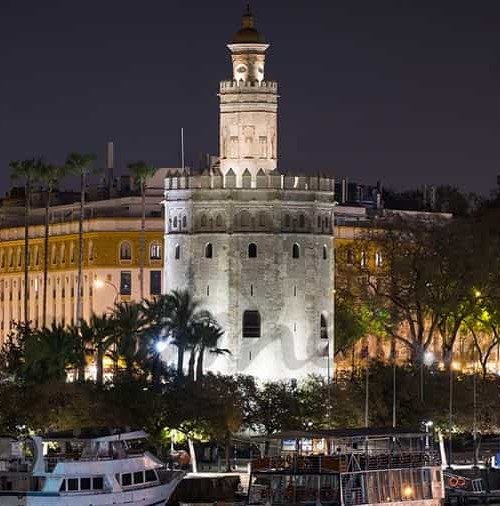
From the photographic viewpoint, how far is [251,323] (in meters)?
162

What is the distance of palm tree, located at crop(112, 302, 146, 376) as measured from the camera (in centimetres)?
15262

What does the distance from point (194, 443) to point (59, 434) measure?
74.0 feet

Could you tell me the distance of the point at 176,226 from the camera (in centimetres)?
16438

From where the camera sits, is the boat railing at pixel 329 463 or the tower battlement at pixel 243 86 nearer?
the boat railing at pixel 329 463

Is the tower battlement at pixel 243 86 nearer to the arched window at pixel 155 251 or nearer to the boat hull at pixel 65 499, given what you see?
the arched window at pixel 155 251

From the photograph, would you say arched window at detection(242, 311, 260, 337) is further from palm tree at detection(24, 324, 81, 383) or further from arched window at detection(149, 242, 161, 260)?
arched window at detection(149, 242, 161, 260)

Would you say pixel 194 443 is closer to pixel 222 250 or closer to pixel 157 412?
pixel 157 412

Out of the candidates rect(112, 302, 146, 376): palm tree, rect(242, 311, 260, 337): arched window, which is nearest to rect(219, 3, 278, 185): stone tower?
rect(242, 311, 260, 337): arched window

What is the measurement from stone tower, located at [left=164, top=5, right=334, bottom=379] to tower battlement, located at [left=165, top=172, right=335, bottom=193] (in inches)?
2.0

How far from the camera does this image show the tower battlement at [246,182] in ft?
536

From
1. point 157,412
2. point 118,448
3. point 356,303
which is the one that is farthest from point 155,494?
point 356,303

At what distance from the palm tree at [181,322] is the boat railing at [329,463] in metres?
33.6

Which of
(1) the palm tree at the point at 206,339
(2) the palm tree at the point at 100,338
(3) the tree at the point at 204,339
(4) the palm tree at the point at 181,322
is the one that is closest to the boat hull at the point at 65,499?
(2) the palm tree at the point at 100,338

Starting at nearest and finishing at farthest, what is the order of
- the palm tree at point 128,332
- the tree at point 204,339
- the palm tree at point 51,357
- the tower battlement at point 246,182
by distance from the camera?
the palm tree at point 51,357, the palm tree at point 128,332, the tree at point 204,339, the tower battlement at point 246,182
